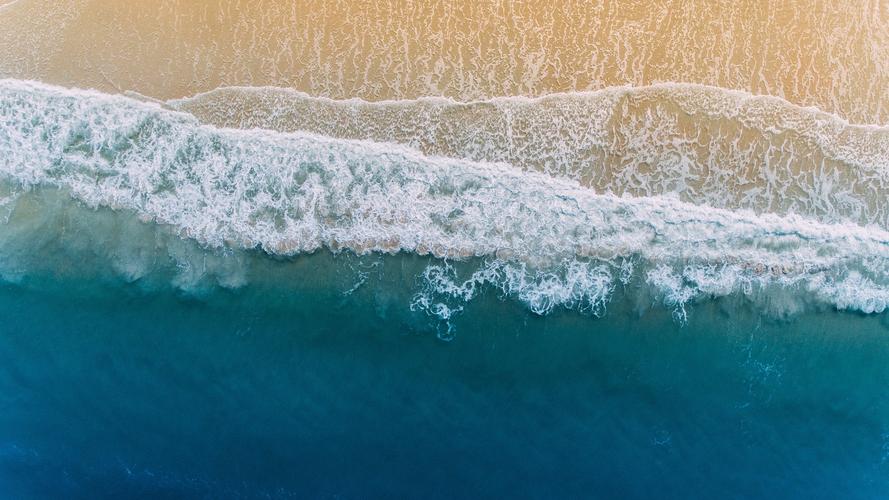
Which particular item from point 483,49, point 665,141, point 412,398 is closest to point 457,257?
point 412,398

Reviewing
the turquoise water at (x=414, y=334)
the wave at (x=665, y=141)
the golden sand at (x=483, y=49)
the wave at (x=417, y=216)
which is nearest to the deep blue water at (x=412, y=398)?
the turquoise water at (x=414, y=334)

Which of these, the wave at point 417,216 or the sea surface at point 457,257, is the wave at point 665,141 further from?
the wave at point 417,216

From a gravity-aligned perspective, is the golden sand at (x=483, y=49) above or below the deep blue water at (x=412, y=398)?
A: above

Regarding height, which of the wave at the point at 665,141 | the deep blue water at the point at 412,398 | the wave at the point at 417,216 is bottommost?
the deep blue water at the point at 412,398

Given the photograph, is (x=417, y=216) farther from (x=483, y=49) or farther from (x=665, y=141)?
(x=665, y=141)

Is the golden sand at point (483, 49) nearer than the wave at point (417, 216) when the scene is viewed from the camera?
No

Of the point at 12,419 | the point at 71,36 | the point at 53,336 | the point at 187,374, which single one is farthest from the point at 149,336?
the point at 71,36
